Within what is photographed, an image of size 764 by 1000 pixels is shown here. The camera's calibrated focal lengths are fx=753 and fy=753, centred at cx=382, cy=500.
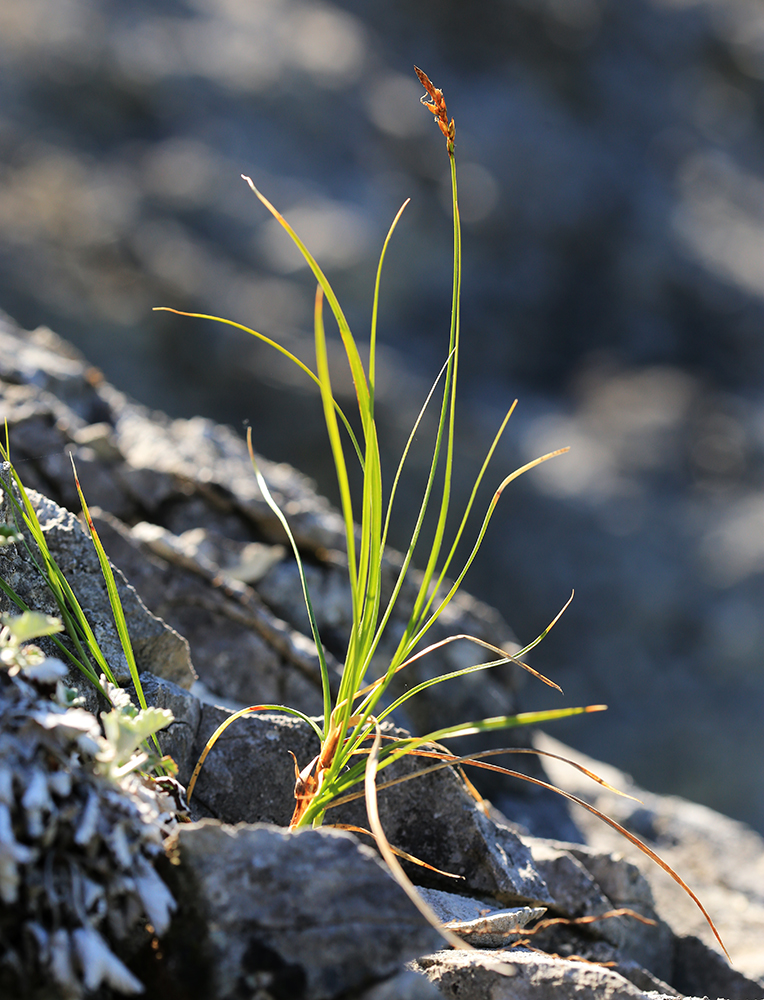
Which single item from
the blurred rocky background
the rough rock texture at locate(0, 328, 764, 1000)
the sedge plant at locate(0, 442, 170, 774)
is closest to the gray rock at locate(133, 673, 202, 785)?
the rough rock texture at locate(0, 328, 764, 1000)

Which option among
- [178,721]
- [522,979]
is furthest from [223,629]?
[522,979]

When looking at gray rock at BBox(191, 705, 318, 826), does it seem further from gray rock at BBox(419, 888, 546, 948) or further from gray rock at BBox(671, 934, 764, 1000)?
gray rock at BBox(671, 934, 764, 1000)

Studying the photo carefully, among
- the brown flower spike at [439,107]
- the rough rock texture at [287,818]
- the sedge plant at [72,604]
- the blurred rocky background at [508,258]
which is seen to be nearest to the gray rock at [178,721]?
the rough rock texture at [287,818]

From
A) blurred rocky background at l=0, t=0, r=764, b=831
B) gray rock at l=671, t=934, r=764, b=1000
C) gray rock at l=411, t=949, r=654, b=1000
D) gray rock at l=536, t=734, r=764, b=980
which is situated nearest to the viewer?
gray rock at l=411, t=949, r=654, b=1000

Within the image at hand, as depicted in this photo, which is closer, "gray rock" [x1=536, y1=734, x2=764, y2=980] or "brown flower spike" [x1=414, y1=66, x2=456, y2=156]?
"brown flower spike" [x1=414, y1=66, x2=456, y2=156]

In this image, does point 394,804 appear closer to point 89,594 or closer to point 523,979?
point 523,979

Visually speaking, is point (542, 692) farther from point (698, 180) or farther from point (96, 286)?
point (698, 180)

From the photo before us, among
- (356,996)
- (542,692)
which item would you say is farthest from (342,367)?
(356,996)

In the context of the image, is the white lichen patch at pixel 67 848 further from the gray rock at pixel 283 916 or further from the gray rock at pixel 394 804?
the gray rock at pixel 394 804
